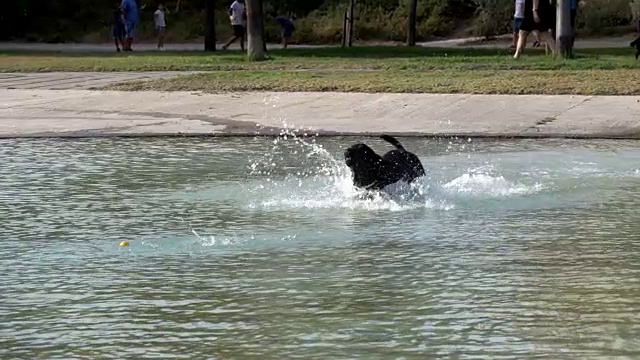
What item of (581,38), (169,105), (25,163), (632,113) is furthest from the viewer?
(581,38)

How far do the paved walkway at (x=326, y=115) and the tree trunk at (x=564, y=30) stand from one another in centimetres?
651

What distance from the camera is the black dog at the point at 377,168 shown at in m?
9.90

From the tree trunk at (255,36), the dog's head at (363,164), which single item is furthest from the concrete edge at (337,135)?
the tree trunk at (255,36)

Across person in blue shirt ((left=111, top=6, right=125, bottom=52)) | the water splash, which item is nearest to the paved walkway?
the water splash

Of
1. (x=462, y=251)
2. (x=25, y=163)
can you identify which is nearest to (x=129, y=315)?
(x=462, y=251)

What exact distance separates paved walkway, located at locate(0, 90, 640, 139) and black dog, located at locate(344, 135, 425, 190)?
14.2ft

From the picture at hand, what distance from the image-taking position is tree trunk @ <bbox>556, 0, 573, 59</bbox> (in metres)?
23.2

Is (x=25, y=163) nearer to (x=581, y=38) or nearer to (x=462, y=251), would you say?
(x=462, y=251)

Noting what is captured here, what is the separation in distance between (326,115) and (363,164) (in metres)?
6.42

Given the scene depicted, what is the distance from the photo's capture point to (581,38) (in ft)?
122

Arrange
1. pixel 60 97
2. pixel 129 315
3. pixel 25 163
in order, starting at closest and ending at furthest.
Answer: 1. pixel 129 315
2. pixel 25 163
3. pixel 60 97

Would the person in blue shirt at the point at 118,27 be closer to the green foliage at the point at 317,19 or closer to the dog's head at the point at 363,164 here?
the green foliage at the point at 317,19

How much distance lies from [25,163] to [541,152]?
4.97 metres

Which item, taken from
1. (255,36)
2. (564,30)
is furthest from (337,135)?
(255,36)
